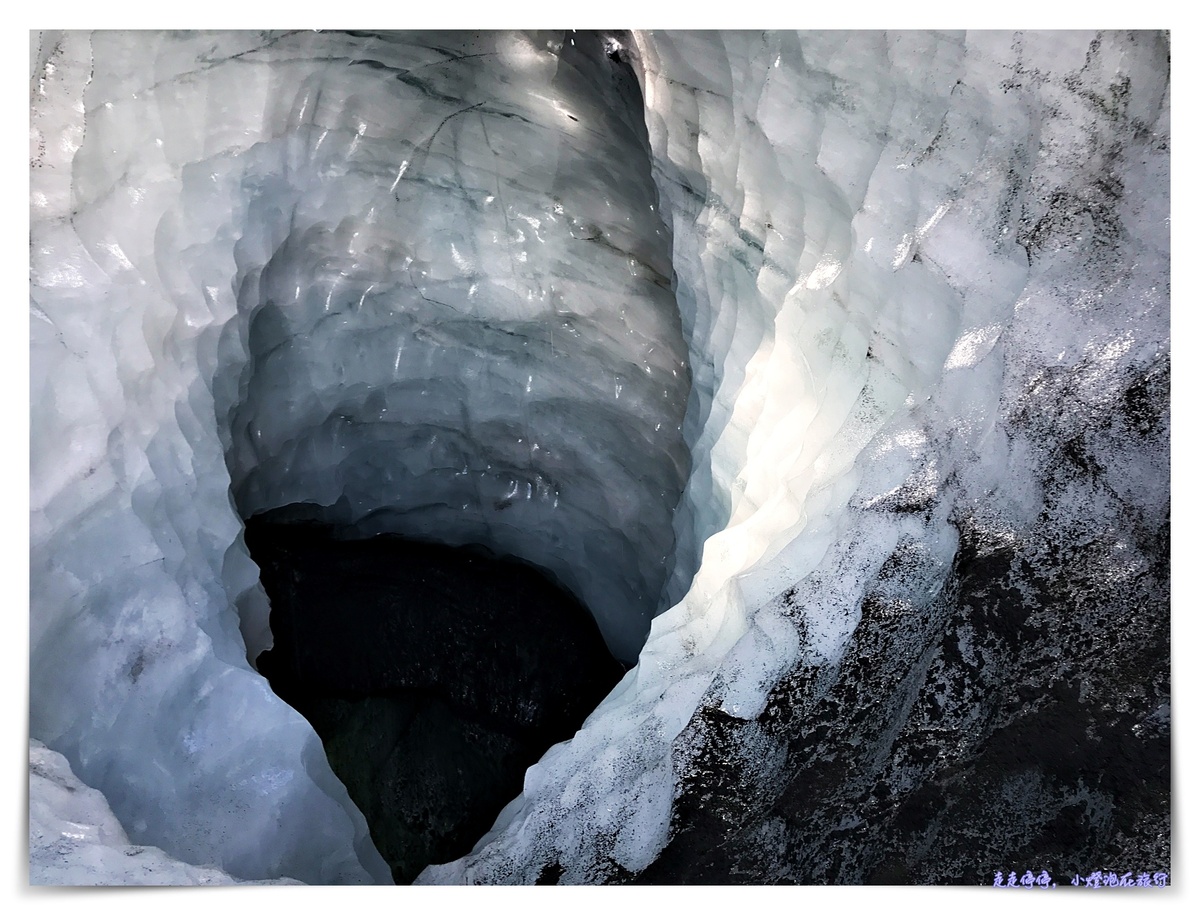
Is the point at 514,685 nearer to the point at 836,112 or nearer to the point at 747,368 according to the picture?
the point at 747,368

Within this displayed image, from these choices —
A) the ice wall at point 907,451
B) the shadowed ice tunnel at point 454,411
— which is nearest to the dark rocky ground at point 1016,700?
the ice wall at point 907,451

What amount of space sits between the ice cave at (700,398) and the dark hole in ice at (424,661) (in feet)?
1.87

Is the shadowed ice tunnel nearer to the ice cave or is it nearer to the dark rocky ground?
the ice cave

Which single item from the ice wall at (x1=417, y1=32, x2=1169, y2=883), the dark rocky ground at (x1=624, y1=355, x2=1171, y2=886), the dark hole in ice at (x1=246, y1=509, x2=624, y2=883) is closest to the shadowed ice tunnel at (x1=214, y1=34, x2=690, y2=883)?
the dark hole in ice at (x1=246, y1=509, x2=624, y2=883)

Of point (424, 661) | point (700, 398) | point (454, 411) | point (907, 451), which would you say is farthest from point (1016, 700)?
point (424, 661)

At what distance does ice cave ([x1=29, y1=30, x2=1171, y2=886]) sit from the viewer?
154cm

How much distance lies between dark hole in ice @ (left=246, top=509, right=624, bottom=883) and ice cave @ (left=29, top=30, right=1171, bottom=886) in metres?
0.57

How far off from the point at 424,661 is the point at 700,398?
1.20 m

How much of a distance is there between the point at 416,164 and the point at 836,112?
901 millimetres

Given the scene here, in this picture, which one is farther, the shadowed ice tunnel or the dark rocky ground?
the shadowed ice tunnel

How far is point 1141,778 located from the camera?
60.4 inches

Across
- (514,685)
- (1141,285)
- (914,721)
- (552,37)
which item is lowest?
(514,685)

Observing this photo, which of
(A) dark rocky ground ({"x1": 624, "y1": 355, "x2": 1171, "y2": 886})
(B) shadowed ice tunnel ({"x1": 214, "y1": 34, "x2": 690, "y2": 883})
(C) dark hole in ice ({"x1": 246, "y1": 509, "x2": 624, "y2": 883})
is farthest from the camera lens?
(C) dark hole in ice ({"x1": 246, "y1": 509, "x2": 624, "y2": 883})
